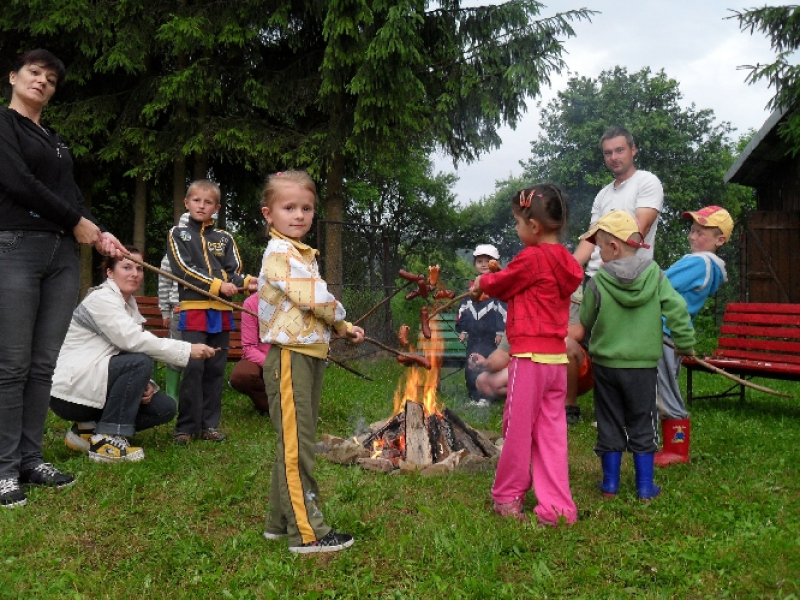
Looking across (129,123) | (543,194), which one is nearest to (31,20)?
(129,123)

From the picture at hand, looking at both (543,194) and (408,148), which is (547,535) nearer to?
(543,194)

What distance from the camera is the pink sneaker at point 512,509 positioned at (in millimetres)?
3625

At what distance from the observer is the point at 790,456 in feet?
16.4

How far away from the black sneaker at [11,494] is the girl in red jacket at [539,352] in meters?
2.52

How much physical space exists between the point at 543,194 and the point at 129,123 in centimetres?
837

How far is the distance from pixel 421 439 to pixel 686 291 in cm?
209

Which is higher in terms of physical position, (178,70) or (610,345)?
(178,70)

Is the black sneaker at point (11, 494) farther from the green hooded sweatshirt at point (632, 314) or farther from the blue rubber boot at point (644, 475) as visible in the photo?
the blue rubber boot at point (644, 475)

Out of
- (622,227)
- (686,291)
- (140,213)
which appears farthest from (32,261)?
(140,213)

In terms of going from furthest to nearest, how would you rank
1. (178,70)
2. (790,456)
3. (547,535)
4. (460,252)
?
(460,252)
(178,70)
(790,456)
(547,535)

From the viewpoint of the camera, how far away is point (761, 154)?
15945mm

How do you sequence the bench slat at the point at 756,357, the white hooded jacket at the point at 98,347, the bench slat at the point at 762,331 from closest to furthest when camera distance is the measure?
the white hooded jacket at the point at 98,347 → the bench slat at the point at 756,357 → the bench slat at the point at 762,331

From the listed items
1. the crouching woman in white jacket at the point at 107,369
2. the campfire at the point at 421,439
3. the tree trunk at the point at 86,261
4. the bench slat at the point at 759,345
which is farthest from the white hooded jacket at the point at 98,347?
the tree trunk at the point at 86,261

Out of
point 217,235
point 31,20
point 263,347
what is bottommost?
point 263,347
